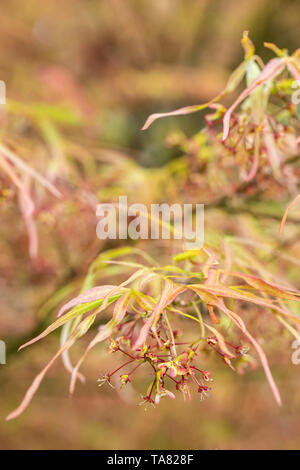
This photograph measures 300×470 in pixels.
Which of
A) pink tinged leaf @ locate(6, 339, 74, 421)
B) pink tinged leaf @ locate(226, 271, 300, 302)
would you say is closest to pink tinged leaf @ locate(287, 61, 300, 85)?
pink tinged leaf @ locate(226, 271, 300, 302)

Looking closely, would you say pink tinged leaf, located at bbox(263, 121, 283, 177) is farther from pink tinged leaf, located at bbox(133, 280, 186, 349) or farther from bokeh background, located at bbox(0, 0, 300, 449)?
bokeh background, located at bbox(0, 0, 300, 449)

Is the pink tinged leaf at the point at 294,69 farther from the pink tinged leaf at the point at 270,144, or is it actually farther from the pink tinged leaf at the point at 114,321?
the pink tinged leaf at the point at 114,321

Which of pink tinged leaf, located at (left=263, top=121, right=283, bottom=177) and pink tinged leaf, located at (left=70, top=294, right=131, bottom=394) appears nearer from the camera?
pink tinged leaf, located at (left=70, top=294, right=131, bottom=394)

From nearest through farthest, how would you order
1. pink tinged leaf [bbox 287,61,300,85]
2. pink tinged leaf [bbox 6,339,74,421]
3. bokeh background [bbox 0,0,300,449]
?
pink tinged leaf [bbox 6,339,74,421], pink tinged leaf [bbox 287,61,300,85], bokeh background [bbox 0,0,300,449]

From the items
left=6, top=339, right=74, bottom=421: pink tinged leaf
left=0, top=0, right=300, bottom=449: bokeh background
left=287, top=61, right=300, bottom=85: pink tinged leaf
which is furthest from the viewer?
left=0, top=0, right=300, bottom=449: bokeh background

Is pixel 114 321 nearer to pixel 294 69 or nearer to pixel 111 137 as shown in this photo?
pixel 294 69

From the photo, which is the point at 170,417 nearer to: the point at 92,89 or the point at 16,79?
the point at 16,79
